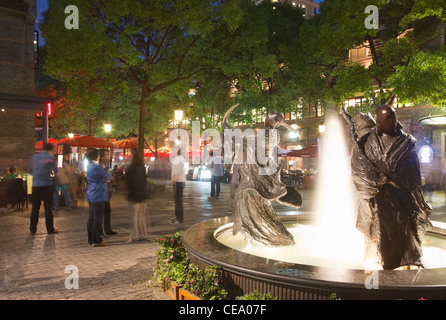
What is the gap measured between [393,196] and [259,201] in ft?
7.39

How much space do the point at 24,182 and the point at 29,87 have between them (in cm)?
643

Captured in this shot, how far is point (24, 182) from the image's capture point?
44.2 feet

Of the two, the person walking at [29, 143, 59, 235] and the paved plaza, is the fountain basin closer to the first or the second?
the paved plaza

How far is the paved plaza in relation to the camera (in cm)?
471

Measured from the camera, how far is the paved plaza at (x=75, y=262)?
4.71 m

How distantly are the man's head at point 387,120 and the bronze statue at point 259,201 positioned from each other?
1923 millimetres

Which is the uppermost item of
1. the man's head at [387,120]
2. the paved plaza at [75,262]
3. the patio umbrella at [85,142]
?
the patio umbrella at [85,142]

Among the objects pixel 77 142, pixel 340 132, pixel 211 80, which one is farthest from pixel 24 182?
pixel 211 80

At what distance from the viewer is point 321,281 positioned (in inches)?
136

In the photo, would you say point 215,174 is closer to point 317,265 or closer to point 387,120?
point 317,265

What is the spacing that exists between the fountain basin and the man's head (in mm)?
1551

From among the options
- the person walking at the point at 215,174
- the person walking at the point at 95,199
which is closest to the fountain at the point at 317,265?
the person walking at the point at 95,199

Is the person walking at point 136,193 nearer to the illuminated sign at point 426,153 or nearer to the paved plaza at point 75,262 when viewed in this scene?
the paved plaza at point 75,262

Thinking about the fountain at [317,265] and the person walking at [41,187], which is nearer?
the fountain at [317,265]
